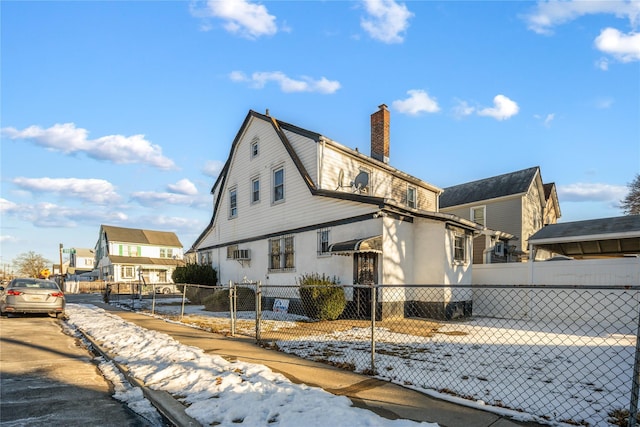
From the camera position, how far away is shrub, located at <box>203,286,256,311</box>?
1827 centimetres

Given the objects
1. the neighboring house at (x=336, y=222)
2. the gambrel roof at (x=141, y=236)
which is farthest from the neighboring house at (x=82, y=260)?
the neighboring house at (x=336, y=222)

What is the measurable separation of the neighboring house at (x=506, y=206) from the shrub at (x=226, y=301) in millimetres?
14117

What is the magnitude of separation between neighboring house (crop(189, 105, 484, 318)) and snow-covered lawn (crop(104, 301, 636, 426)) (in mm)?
2984

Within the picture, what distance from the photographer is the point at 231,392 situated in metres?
5.11

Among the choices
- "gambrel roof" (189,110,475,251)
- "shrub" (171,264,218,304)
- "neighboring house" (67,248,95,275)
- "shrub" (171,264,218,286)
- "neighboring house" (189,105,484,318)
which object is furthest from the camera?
"neighboring house" (67,248,95,275)

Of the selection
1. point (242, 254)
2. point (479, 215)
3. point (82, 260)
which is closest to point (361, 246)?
point (242, 254)

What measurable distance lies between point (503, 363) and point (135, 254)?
53810 mm

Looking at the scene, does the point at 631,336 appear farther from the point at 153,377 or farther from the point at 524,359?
the point at 153,377

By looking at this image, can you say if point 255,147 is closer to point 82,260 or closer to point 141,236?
point 141,236

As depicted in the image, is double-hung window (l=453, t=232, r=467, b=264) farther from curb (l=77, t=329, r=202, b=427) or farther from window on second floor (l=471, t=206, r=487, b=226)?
curb (l=77, t=329, r=202, b=427)

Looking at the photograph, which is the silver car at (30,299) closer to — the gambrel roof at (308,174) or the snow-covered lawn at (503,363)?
the snow-covered lawn at (503,363)

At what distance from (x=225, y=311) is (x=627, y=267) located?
16151mm

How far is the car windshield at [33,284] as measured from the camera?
47.0 feet

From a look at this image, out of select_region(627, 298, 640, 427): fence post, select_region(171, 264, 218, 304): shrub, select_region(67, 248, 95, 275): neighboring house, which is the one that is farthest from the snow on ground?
select_region(67, 248, 95, 275): neighboring house
